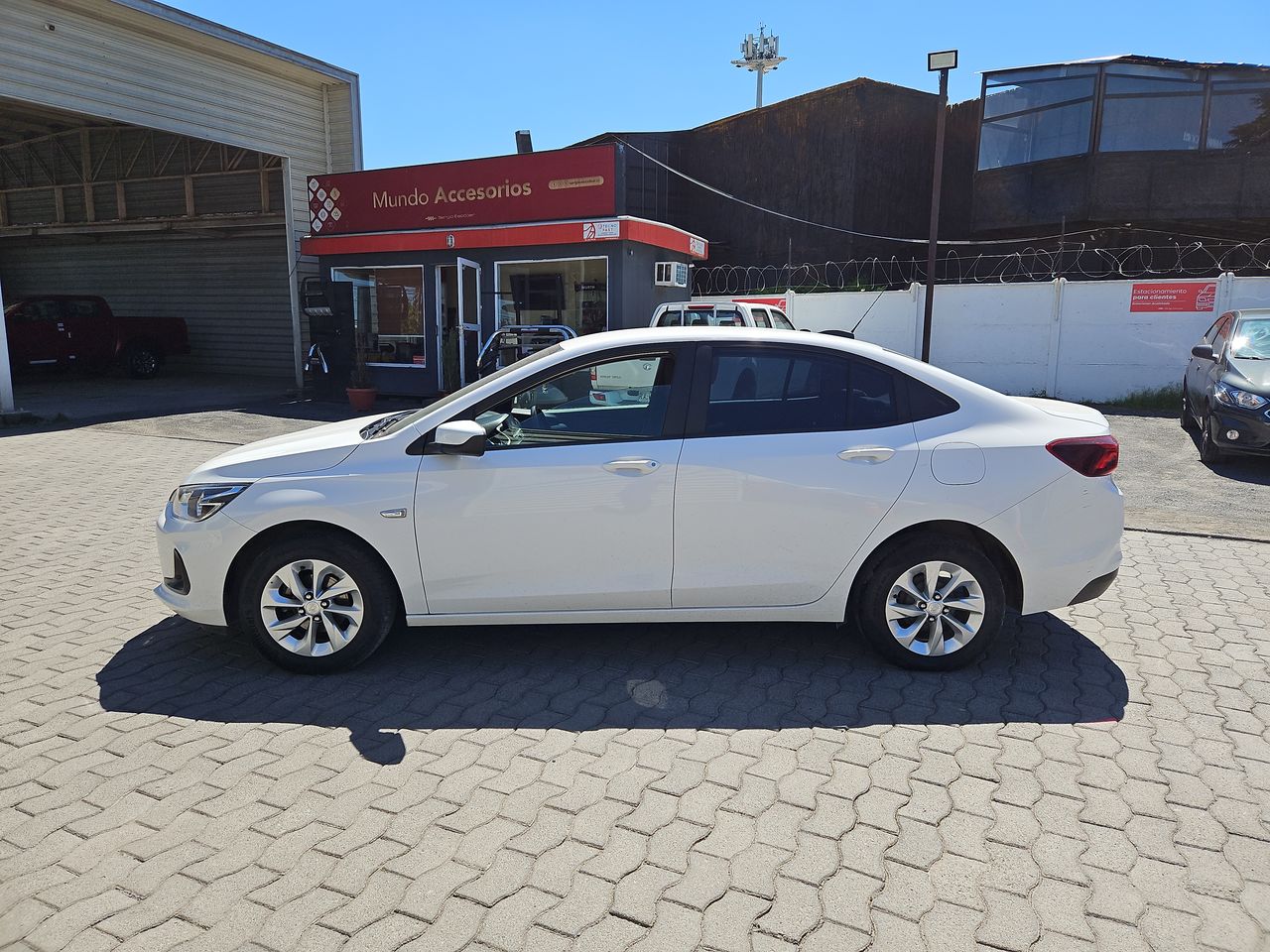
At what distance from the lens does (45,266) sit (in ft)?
78.4

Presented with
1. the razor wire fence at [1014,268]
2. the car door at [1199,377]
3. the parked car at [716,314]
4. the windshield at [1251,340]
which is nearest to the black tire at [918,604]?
the windshield at [1251,340]

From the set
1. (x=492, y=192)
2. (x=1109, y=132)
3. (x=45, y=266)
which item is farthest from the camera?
(x=45, y=266)

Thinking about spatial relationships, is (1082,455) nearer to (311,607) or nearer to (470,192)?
(311,607)

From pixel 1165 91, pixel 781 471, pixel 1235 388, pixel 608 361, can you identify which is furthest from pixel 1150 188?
pixel 608 361

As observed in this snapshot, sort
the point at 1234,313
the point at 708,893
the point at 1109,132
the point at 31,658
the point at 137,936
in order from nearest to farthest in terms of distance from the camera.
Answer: the point at 137,936 → the point at 708,893 → the point at 31,658 → the point at 1234,313 → the point at 1109,132

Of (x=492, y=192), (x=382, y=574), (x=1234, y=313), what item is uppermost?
(x=492, y=192)

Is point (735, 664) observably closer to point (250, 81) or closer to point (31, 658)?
point (31, 658)

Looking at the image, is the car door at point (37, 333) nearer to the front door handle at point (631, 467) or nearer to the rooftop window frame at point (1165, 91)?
the front door handle at point (631, 467)

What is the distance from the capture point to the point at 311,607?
13.4 ft

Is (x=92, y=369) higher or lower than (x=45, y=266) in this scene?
lower

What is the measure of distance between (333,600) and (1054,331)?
14.4 meters

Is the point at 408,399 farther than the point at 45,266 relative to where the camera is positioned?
No

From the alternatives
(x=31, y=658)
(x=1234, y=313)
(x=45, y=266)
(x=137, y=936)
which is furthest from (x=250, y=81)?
(x=137, y=936)

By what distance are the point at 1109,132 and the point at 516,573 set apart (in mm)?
18165
